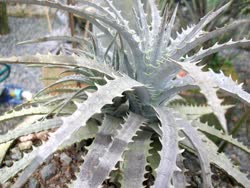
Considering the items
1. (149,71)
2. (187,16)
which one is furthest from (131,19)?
(187,16)

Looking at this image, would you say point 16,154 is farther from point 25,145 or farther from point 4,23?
point 4,23

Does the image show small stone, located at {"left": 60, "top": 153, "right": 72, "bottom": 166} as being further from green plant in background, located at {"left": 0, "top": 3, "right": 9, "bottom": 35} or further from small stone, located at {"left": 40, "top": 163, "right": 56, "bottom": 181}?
green plant in background, located at {"left": 0, "top": 3, "right": 9, "bottom": 35}

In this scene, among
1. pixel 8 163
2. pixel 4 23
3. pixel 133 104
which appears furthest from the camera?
pixel 4 23

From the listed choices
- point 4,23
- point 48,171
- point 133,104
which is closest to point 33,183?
point 48,171

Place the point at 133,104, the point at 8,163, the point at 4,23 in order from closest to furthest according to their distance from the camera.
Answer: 1. the point at 133,104
2. the point at 8,163
3. the point at 4,23

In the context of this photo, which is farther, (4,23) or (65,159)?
(4,23)

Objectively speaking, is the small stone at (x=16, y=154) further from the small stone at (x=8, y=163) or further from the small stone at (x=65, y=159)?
the small stone at (x=65, y=159)


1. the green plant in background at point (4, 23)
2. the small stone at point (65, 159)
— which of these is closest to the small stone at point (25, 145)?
the small stone at point (65, 159)

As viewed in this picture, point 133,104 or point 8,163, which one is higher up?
point 133,104
